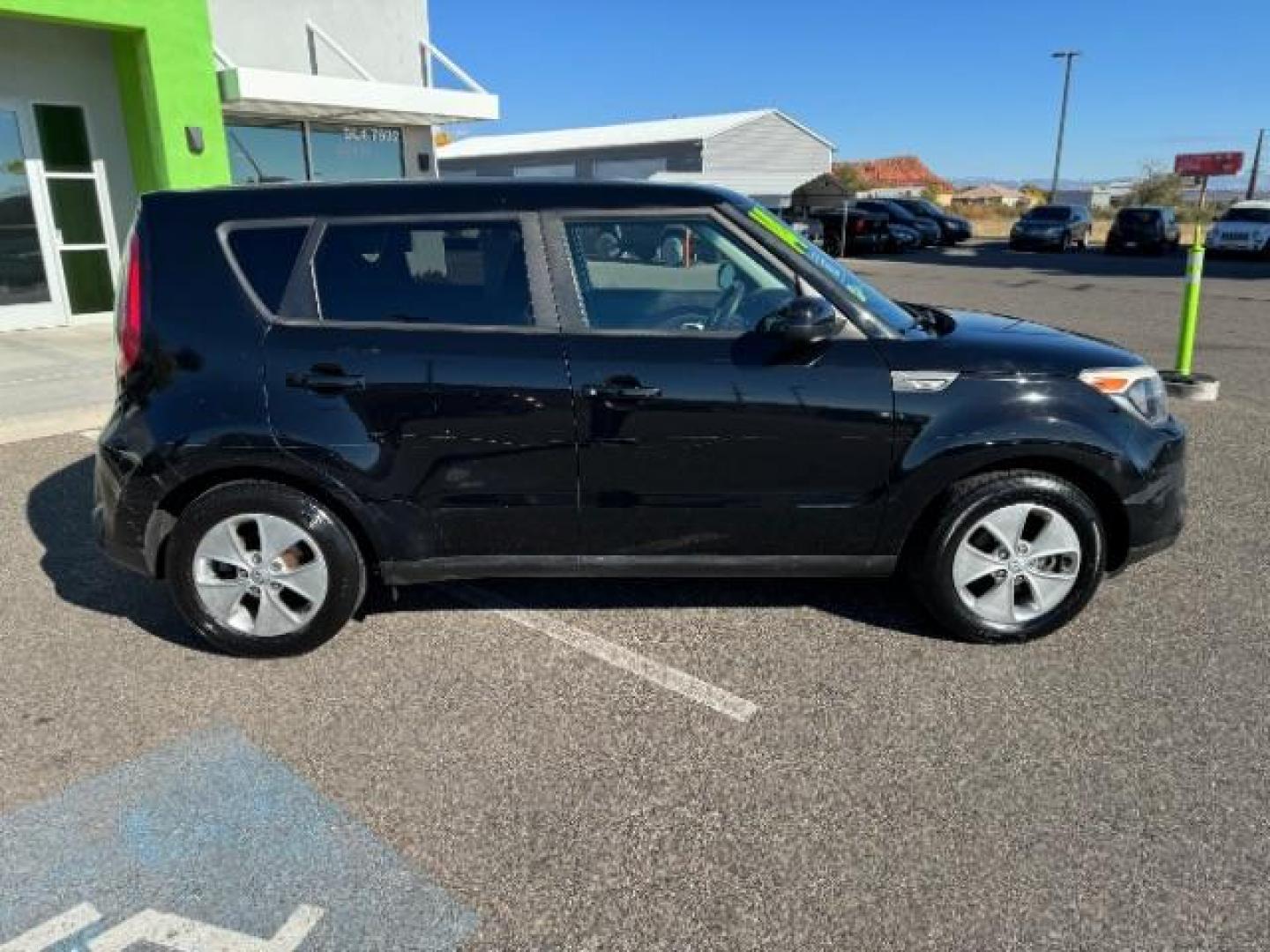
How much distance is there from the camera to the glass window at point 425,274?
3.31 m

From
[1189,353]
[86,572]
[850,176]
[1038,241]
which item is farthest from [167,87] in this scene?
[850,176]

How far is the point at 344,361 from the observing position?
10.6 feet

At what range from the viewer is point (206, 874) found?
2.34 meters

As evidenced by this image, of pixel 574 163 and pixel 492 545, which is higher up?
pixel 574 163

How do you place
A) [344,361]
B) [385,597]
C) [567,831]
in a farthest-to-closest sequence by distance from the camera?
[385,597]
[344,361]
[567,831]

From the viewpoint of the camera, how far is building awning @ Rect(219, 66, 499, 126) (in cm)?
1094

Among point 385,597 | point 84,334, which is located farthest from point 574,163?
point 385,597

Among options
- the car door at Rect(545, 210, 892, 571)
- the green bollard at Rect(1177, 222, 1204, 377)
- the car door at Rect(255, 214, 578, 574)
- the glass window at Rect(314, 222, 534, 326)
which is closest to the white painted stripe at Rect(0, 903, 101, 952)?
the car door at Rect(255, 214, 578, 574)

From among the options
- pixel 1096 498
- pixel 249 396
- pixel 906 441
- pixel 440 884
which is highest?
pixel 249 396

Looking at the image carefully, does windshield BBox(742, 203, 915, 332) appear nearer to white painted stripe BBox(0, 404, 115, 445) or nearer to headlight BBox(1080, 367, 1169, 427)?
headlight BBox(1080, 367, 1169, 427)

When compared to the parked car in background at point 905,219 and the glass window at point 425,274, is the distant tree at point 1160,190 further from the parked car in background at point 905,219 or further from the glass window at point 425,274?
the glass window at point 425,274

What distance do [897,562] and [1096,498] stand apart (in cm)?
79

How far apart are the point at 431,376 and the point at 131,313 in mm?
1161

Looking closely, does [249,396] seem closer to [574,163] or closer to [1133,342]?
[1133,342]
